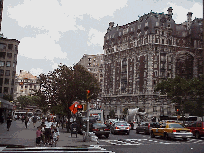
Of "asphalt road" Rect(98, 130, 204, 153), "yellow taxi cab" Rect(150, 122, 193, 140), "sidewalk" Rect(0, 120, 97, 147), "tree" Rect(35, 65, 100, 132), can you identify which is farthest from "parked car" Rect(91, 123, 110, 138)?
"tree" Rect(35, 65, 100, 132)

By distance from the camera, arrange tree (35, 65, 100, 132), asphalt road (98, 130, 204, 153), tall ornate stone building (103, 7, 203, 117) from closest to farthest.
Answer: asphalt road (98, 130, 204, 153) < tree (35, 65, 100, 132) < tall ornate stone building (103, 7, 203, 117)

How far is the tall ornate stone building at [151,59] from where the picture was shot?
3298 inches

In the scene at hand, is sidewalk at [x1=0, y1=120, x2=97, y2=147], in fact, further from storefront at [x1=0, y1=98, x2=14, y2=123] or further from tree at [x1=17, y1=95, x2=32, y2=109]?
tree at [x1=17, y1=95, x2=32, y2=109]

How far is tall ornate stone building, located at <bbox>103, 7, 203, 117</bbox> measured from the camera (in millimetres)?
83762

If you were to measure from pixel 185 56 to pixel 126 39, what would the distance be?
19.7 metres

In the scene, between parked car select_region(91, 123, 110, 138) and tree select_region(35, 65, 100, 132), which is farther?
tree select_region(35, 65, 100, 132)

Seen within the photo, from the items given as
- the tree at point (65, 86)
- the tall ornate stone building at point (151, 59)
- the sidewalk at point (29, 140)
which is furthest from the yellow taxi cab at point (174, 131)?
the tall ornate stone building at point (151, 59)

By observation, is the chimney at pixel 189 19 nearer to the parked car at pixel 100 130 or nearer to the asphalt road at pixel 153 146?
the parked car at pixel 100 130

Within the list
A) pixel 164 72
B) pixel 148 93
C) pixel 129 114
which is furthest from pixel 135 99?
pixel 129 114

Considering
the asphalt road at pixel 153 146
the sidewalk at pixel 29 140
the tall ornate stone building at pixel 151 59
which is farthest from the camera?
the tall ornate stone building at pixel 151 59

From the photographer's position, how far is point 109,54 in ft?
335

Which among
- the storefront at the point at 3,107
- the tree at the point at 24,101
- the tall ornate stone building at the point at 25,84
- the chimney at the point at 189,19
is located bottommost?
the storefront at the point at 3,107

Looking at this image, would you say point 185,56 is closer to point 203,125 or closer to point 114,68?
point 114,68

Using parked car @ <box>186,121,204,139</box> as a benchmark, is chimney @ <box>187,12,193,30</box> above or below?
above
